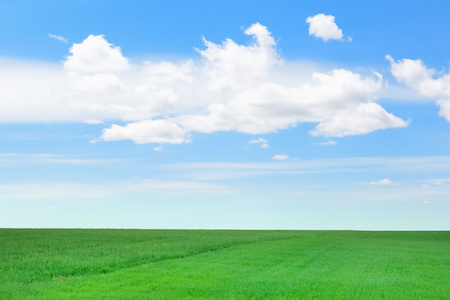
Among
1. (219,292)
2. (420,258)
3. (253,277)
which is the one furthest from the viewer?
(420,258)

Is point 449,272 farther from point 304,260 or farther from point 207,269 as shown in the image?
point 207,269

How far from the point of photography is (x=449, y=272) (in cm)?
2745

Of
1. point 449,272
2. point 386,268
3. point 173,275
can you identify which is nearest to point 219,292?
point 173,275

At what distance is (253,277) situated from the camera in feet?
75.7

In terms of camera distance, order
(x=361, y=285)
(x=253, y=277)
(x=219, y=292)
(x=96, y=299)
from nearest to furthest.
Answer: (x=96, y=299)
(x=219, y=292)
(x=361, y=285)
(x=253, y=277)

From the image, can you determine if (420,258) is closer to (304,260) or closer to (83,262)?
(304,260)

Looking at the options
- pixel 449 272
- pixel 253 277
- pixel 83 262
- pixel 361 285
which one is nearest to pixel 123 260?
pixel 83 262

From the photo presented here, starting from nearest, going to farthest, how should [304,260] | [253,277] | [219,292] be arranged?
[219,292] < [253,277] < [304,260]

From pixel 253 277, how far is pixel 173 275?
3.84 meters

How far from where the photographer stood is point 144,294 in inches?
734

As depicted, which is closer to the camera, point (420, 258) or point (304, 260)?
point (304, 260)

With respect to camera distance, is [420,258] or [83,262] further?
[420,258]

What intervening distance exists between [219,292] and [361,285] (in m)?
6.54

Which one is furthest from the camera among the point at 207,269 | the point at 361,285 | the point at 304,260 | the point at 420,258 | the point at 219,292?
the point at 420,258
